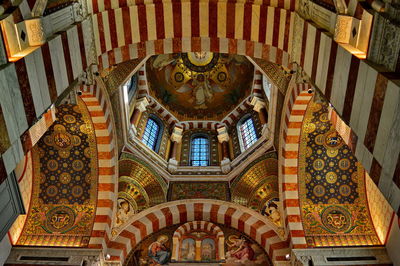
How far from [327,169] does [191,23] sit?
6.58 m

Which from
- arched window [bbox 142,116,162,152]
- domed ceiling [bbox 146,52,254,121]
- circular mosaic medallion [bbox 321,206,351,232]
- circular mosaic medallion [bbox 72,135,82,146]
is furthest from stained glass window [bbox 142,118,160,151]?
circular mosaic medallion [bbox 321,206,351,232]

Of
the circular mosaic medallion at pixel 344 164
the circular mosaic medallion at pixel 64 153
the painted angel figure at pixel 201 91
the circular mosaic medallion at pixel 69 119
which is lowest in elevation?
the circular mosaic medallion at pixel 344 164

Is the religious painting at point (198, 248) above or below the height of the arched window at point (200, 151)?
below

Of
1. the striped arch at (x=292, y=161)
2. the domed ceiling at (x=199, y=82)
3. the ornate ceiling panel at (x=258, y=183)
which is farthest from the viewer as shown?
the domed ceiling at (x=199, y=82)

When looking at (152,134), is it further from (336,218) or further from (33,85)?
(33,85)

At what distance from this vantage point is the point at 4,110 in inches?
174

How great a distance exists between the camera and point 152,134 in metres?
16.3

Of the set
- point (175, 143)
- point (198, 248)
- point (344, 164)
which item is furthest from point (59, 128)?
point (344, 164)

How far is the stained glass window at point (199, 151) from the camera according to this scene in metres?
15.8

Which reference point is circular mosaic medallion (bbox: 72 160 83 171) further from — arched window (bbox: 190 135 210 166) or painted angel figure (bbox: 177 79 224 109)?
painted angel figure (bbox: 177 79 224 109)

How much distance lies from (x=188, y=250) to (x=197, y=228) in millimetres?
801

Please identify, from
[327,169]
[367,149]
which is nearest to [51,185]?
[327,169]

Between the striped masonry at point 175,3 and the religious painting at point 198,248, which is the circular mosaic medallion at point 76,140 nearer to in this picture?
the religious painting at point 198,248

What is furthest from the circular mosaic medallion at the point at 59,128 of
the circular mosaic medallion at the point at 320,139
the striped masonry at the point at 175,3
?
the circular mosaic medallion at the point at 320,139
